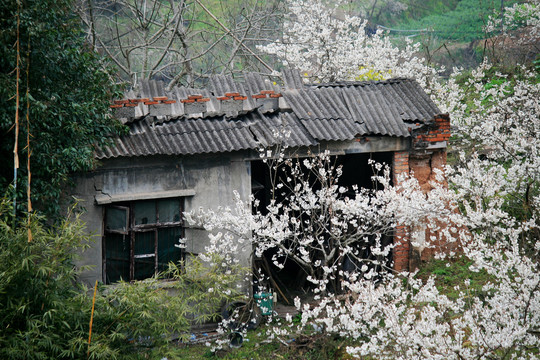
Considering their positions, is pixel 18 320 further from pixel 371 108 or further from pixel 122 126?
pixel 371 108

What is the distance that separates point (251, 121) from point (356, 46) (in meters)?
8.54

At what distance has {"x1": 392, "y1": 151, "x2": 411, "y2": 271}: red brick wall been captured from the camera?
1007cm

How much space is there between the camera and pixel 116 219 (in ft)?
29.2

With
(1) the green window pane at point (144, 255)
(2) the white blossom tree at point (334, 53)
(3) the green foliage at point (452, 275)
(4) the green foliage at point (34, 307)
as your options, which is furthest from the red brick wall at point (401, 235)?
(2) the white blossom tree at point (334, 53)

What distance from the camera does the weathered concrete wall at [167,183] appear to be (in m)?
8.66

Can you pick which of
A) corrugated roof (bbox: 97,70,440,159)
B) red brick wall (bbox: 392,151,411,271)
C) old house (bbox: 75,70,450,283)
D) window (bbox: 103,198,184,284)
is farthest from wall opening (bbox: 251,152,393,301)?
window (bbox: 103,198,184,284)

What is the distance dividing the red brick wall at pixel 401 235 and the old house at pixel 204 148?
0.02m

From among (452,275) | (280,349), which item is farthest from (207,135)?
(452,275)

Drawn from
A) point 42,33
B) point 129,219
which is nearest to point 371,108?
point 129,219

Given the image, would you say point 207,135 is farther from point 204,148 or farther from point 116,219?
point 116,219

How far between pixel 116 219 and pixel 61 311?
115 inches

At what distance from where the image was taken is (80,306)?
21.0 ft

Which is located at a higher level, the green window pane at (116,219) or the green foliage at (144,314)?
the green window pane at (116,219)

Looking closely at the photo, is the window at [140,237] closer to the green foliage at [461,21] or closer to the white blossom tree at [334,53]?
the white blossom tree at [334,53]
